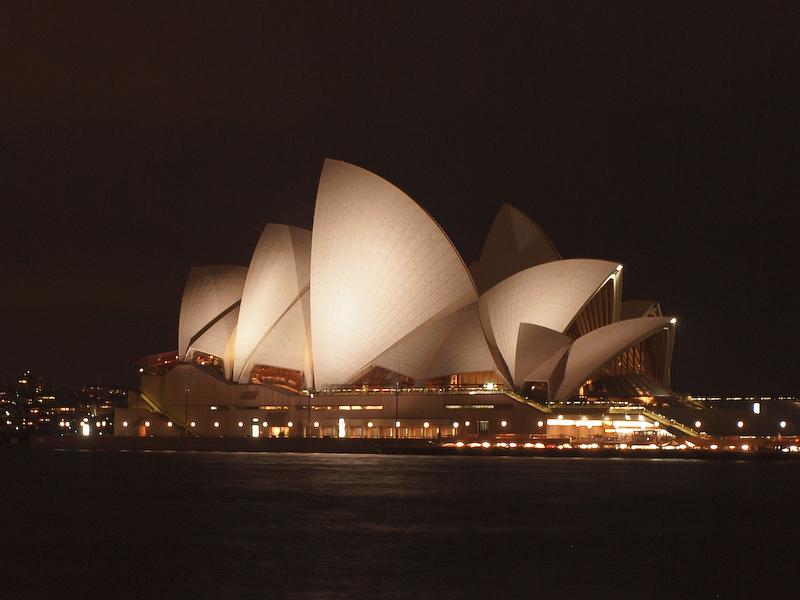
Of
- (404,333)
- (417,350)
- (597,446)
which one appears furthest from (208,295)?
(597,446)

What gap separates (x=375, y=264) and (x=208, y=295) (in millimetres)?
20742

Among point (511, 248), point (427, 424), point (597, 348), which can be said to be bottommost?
point (427, 424)

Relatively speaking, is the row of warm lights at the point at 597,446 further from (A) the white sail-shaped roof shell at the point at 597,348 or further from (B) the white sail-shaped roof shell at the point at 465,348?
(B) the white sail-shaped roof shell at the point at 465,348

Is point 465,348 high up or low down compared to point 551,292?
down

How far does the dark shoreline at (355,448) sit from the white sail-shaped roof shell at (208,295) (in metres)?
7.71

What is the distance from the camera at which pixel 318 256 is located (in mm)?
73000

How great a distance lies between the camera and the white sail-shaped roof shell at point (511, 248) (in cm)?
8069

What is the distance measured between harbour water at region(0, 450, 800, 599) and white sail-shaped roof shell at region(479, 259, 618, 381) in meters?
19.8

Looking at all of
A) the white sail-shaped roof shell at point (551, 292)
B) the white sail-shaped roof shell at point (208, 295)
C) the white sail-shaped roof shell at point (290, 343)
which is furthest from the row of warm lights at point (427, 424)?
the white sail-shaped roof shell at point (208, 295)

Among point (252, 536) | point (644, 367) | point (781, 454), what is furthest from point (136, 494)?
point (644, 367)

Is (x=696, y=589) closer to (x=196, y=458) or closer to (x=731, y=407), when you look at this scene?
(x=196, y=458)

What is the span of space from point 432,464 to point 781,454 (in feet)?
69.1

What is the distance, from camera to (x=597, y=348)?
73.5m

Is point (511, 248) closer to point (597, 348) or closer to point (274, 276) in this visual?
point (597, 348)
